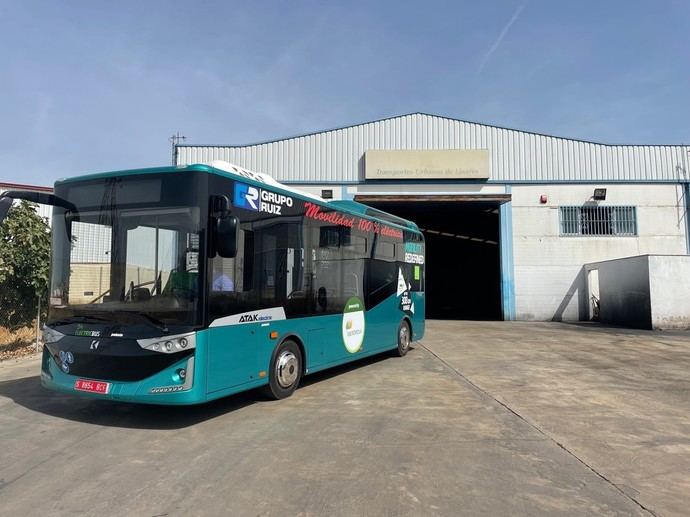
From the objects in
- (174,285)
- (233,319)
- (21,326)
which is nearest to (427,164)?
(21,326)

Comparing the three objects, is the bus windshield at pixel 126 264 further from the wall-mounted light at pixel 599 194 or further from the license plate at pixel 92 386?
the wall-mounted light at pixel 599 194

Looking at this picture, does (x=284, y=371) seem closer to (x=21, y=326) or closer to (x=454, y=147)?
(x=21, y=326)

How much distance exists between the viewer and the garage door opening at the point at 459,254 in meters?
26.0

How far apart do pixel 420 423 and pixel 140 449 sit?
3.10 metres

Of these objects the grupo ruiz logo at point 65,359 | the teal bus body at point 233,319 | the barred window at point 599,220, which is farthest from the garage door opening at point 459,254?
the grupo ruiz logo at point 65,359

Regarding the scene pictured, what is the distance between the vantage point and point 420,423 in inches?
233

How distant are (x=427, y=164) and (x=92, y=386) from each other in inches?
744

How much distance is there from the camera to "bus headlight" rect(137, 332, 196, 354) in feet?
17.6

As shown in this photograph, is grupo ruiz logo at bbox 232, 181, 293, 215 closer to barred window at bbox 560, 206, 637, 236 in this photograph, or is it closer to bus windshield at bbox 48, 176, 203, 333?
bus windshield at bbox 48, 176, 203, 333

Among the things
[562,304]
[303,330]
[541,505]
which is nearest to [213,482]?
[541,505]

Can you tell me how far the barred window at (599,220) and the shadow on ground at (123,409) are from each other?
19594mm

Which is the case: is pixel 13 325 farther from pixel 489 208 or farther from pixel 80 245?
pixel 489 208

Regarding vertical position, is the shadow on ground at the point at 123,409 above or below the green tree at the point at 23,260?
below

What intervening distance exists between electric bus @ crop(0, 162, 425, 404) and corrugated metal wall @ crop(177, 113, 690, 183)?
15.9m
